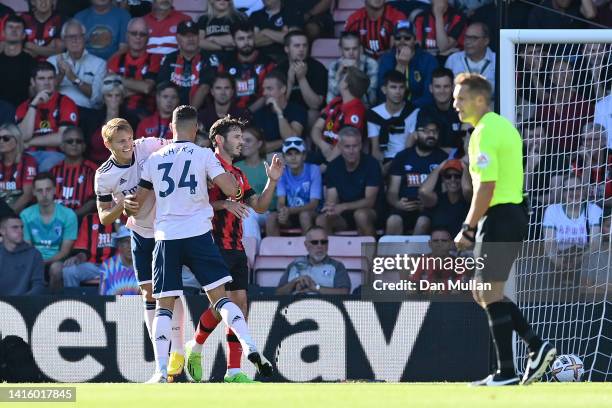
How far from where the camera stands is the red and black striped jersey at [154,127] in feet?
47.9

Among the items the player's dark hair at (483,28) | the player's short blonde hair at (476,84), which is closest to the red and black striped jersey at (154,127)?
the player's dark hair at (483,28)

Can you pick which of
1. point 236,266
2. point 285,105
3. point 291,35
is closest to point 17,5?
point 291,35

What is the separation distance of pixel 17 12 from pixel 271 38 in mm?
3537

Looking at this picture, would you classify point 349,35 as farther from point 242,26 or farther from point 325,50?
point 242,26

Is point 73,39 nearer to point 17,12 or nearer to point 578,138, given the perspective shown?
point 17,12

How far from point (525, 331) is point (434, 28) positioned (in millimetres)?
7268

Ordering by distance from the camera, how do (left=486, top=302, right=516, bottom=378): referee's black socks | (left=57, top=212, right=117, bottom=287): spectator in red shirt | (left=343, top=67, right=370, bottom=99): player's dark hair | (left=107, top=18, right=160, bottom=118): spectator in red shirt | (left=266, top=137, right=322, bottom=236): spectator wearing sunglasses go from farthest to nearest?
(left=107, top=18, right=160, bottom=118): spectator in red shirt
(left=343, top=67, right=370, bottom=99): player's dark hair
(left=266, top=137, right=322, bottom=236): spectator wearing sunglasses
(left=57, top=212, right=117, bottom=287): spectator in red shirt
(left=486, top=302, right=516, bottom=378): referee's black socks

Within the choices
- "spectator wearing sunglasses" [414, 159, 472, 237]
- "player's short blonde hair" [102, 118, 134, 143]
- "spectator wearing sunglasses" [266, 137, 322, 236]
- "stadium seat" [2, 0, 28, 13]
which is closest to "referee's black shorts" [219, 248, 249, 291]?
"player's short blonde hair" [102, 118, 134, 143]

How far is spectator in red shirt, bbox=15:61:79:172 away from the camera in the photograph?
49.3ft

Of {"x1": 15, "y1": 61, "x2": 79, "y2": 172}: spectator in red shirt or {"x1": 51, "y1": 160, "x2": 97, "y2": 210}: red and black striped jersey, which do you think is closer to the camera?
{"x1": 51, "y1": 160, "x2": 97, "y2": 210}: red and black striped jersey

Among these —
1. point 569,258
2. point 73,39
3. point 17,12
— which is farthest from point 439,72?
point 17,12

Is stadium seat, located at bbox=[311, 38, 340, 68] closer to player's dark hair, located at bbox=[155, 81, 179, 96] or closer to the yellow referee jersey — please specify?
player's dark hair, located at bbox=[155, 81, 179, 96]

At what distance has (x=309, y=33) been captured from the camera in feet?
50.3

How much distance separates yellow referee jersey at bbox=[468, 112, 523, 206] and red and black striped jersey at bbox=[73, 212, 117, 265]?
22.0 feet
